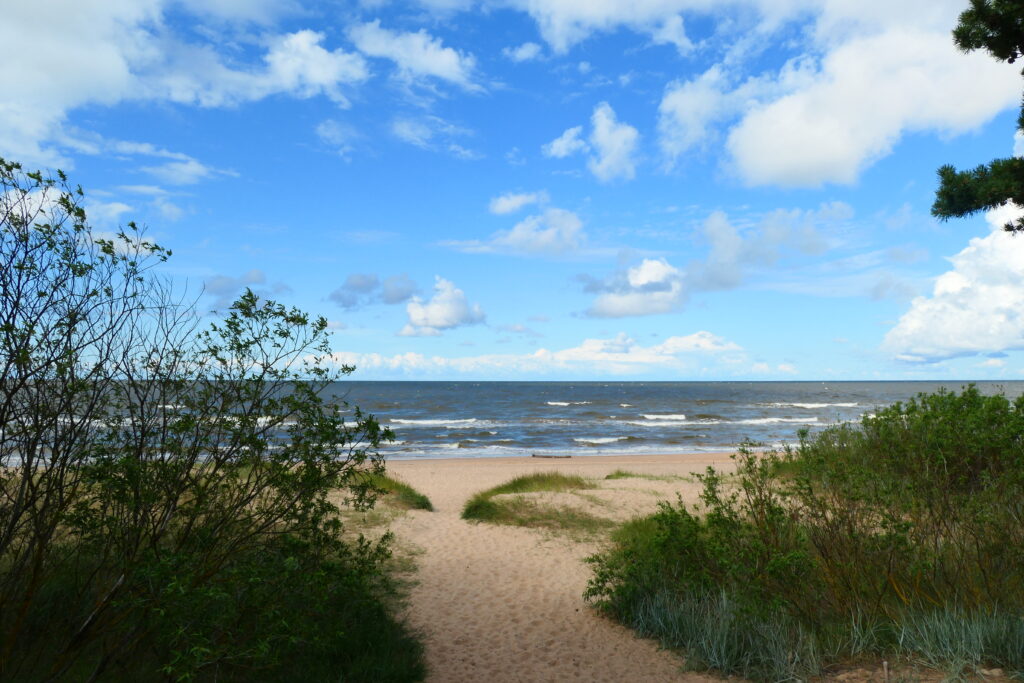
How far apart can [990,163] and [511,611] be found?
8.90 metres

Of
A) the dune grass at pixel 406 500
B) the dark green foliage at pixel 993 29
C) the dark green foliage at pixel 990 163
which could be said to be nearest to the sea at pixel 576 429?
the dune grass at pixel 406 500

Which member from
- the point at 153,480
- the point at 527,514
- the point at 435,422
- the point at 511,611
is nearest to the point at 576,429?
the point at 435,422

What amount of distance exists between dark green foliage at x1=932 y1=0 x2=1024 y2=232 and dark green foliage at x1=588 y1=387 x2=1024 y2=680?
3423 mm

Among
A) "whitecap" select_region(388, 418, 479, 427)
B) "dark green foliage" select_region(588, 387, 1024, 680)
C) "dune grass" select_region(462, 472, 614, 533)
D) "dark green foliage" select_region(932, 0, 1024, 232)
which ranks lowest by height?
"whitecap" select_region(388, 418, 479, 427)

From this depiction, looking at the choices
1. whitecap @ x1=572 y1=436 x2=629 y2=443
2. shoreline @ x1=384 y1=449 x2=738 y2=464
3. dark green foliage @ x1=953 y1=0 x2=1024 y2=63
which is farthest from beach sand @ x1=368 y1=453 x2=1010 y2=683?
whitecap @ x1=572 y1=436 x2=629 y2=443

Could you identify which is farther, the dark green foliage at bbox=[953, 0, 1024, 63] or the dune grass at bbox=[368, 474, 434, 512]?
the dune grass at bbox=[368, 474, 434, 512]

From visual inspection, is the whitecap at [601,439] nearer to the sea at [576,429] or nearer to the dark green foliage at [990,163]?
the sea at [576,429]

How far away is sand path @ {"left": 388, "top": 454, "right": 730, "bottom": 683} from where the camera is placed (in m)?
6.76

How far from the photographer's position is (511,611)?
8516mm

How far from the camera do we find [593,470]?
24.2 metres

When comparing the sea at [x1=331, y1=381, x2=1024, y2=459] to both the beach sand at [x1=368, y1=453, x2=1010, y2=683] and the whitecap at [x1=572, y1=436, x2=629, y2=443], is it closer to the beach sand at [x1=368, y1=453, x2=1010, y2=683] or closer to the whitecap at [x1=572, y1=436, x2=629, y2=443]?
the whitecap at [x1=572, y1=436, x2=629, y2=443]

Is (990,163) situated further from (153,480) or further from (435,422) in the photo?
(435,422)

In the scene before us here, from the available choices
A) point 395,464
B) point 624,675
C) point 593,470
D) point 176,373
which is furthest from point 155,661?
point 395,464

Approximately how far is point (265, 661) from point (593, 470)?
19837 millimetres
